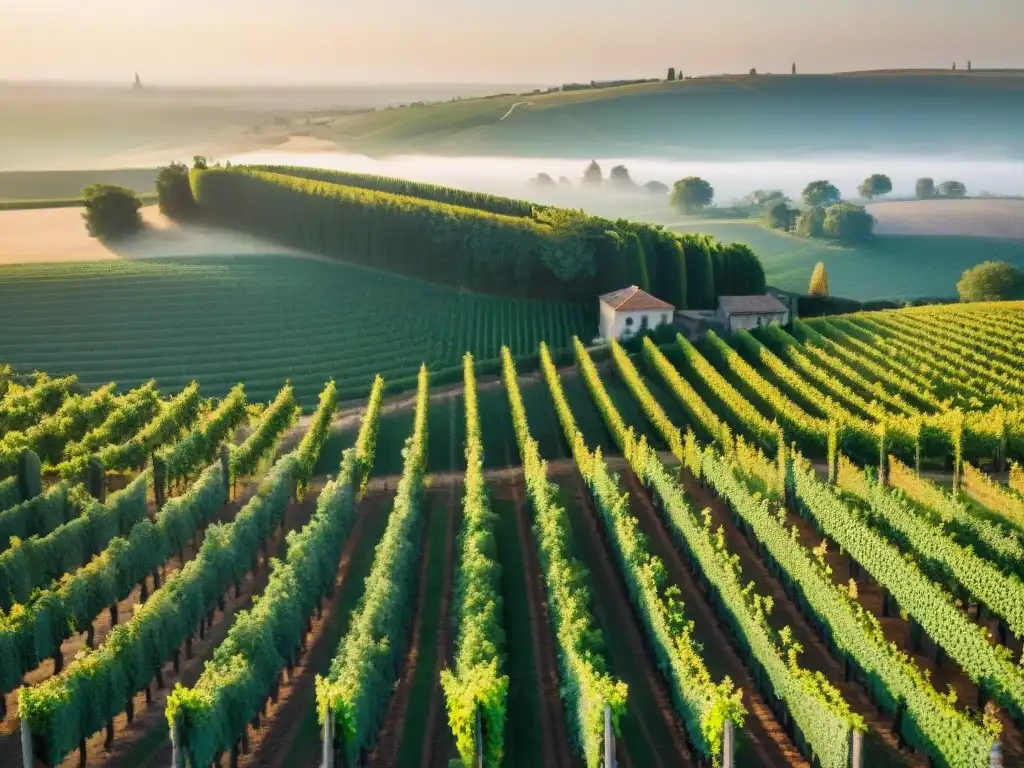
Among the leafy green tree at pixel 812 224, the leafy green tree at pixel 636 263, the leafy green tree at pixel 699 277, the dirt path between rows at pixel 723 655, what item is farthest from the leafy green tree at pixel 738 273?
the leafy green tree at pixel 812 224

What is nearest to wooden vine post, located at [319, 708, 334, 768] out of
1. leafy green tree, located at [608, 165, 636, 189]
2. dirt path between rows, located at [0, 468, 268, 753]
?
dirt path between rows, located at [0, 468, 268, 753]

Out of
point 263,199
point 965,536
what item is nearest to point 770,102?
point 263,199

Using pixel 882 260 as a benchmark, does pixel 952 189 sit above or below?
above

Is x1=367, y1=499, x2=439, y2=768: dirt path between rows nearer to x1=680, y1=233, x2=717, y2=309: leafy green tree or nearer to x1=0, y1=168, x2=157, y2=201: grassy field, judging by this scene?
x1=680, y1=233, x2=717, y2=309: leafy green tree

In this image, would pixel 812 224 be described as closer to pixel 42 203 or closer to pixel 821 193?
pixel 821 193

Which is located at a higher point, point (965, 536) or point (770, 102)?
point (770, 102)

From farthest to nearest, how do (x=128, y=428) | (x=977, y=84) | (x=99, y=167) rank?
1. (x=977, y=84)
2. (x=99, y=167)
3. (x=128, y=428)

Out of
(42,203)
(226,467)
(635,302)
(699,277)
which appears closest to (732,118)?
(699,277)

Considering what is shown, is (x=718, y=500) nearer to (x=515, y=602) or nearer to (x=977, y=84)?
(x=515, y=602)
